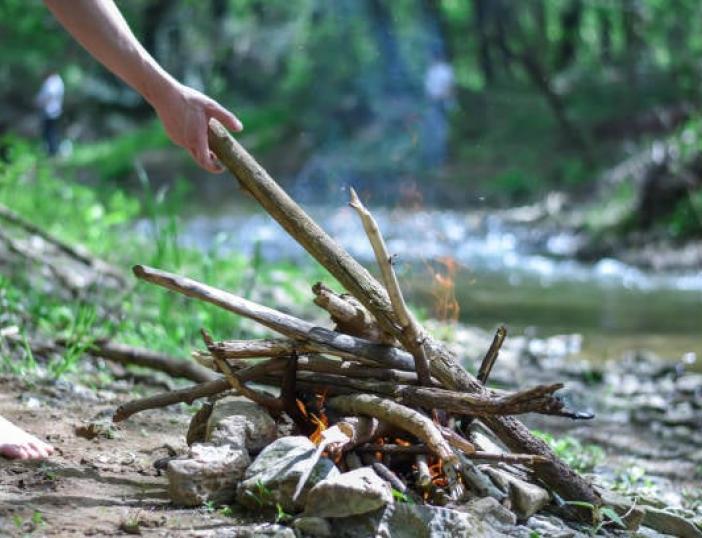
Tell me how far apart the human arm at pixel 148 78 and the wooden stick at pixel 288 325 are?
0.35 metres

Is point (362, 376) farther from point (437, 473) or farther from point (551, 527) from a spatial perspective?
point (551, 527)

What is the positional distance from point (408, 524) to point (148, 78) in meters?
1.39

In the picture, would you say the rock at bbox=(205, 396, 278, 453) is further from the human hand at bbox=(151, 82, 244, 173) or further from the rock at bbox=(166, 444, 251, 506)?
the human hand at bbox=(151, 82, 244, 173)

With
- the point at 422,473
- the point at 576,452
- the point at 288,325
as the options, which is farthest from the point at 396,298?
the point at 576,452

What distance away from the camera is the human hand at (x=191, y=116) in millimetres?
2750

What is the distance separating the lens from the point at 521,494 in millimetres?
2633

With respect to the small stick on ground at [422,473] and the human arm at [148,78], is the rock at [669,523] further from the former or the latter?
the human arm at [148,78]

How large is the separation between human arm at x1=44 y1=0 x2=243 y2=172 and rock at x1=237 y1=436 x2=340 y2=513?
2.61 ft

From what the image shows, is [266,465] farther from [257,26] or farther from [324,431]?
[257,26]

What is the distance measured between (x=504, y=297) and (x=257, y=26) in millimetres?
24384

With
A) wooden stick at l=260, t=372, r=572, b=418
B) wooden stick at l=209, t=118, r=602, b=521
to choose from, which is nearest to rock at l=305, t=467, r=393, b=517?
wooden stick at l=260, t=372, r=572, b=418

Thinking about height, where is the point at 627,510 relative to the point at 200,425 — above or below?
above

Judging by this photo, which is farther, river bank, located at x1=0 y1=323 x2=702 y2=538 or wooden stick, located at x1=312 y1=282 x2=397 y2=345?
wooden stick, located at x1=312 y1=282 x2=397 y2=345

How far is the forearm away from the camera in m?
2.77
